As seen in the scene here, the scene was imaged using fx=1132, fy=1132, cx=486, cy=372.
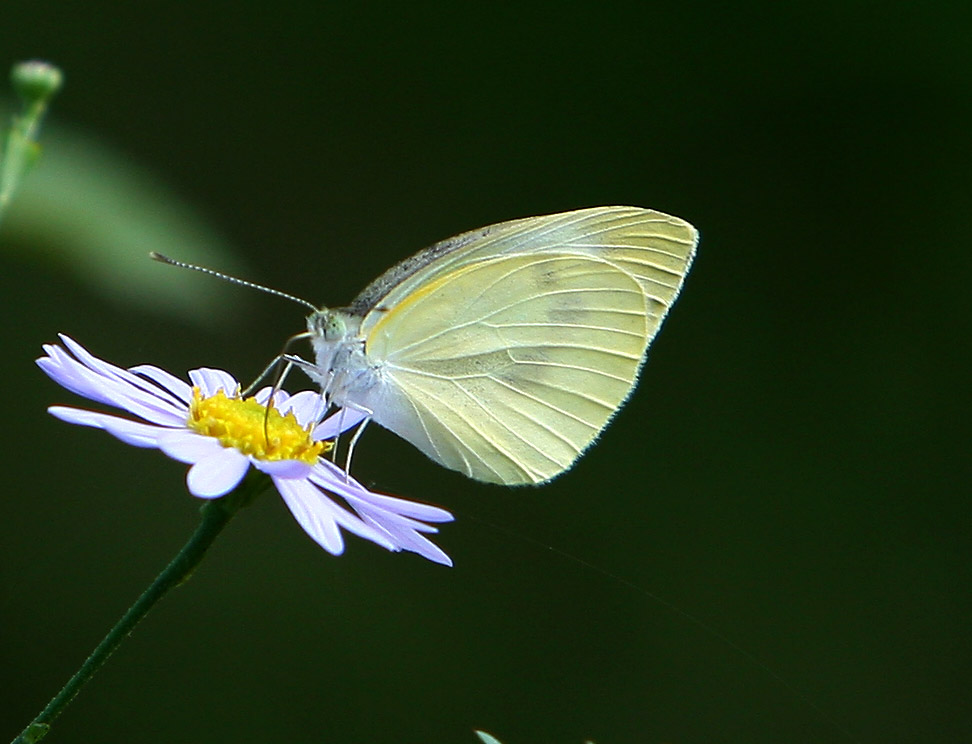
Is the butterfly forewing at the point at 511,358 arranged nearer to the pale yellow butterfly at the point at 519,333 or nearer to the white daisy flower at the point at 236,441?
the pale yellow butterfly at the point at 519,333

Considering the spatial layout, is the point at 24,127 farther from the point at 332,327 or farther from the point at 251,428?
the point at 332,327

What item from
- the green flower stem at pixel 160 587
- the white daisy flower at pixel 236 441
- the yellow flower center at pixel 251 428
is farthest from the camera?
the yellow flower center at pixel 251 428

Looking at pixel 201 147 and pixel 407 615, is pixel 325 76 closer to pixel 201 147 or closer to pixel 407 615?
pixel 201 147

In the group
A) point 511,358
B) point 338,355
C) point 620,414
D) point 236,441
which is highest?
point 620,414

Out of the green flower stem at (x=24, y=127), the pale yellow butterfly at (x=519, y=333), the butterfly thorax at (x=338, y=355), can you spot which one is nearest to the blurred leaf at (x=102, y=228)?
the green flower stem at (x=24, y=127)

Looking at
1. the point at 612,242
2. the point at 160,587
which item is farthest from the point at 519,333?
the point at 160,587
